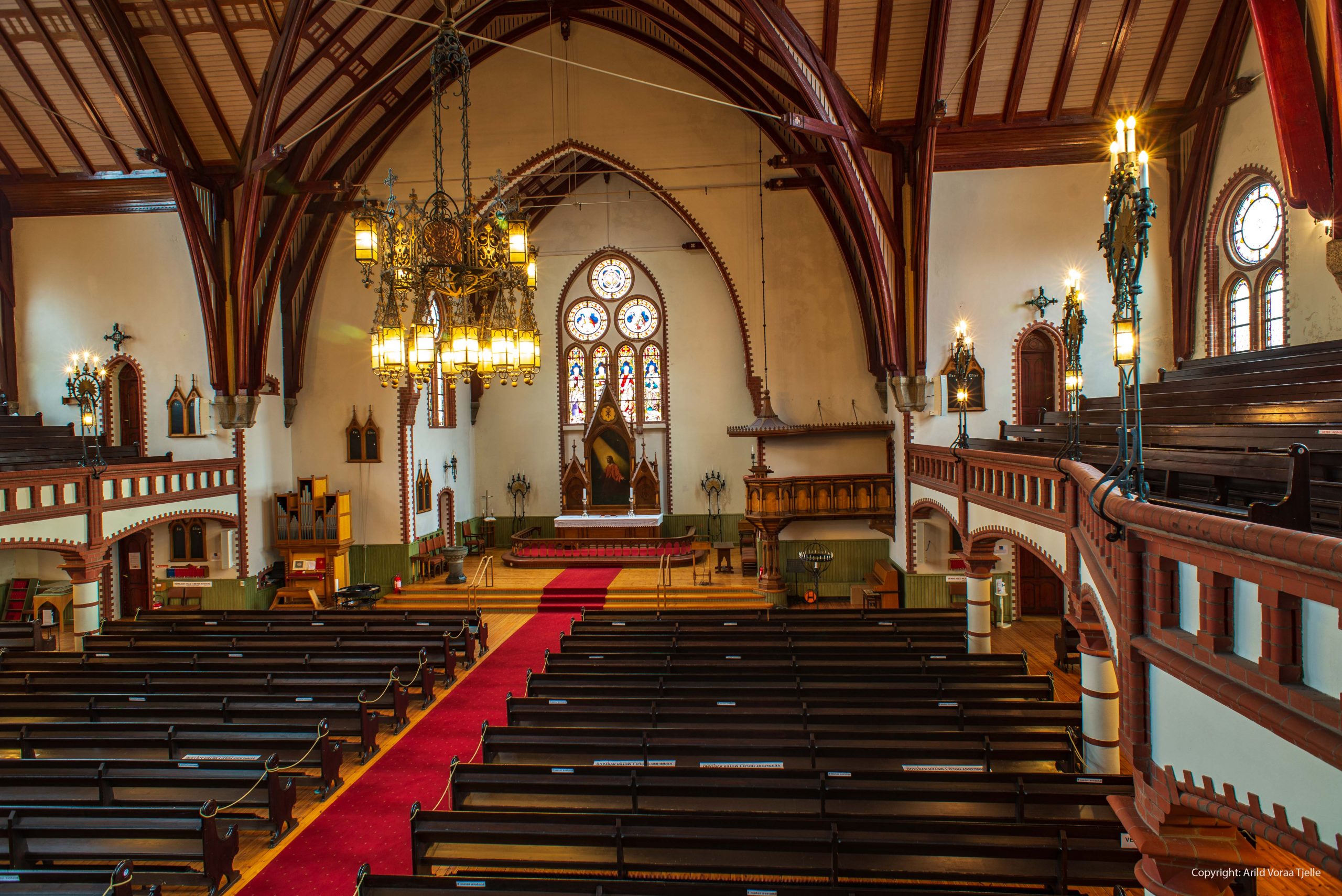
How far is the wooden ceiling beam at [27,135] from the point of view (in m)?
16.8

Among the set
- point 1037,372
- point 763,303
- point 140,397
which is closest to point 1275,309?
point 1037,372

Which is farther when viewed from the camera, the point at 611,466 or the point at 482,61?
the point at 611,466

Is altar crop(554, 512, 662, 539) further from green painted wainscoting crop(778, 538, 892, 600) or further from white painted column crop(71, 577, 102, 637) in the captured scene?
white painted column crop(71, 577, 102, 637)

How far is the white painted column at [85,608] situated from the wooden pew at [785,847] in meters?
11.9

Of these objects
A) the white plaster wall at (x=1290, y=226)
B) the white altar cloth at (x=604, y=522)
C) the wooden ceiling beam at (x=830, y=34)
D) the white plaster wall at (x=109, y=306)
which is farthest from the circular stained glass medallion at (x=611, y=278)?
the white plaster wall at (x=1290, y=226)

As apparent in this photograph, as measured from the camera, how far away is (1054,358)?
16.8m

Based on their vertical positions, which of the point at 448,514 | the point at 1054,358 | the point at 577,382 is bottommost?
the point at 448,514

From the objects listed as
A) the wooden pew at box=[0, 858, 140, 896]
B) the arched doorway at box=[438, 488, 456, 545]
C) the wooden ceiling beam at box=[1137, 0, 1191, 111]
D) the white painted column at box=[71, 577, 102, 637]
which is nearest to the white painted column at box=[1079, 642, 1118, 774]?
the wooden pew at box=[0, 858, 140, 896]

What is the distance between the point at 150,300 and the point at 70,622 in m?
8.32

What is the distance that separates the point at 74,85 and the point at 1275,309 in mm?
24499

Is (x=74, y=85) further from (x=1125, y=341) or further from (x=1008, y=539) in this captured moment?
(x=1008, y=539)

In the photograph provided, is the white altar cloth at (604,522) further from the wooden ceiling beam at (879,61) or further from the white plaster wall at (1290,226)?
the white plaster wall at (1290,226)

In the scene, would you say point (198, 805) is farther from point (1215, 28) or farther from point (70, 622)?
point (1215, 28)

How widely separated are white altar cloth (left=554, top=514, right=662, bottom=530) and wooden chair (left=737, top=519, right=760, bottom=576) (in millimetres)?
2831
